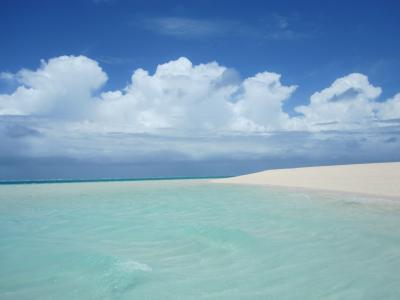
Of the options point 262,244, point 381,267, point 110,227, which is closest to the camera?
point 381,267

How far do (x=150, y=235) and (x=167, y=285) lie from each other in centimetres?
459

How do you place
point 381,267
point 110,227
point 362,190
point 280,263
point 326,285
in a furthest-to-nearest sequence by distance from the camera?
1. point 362,190
2. point 110,227
3. point 280,263
4. point 381,267
5. point 326,285

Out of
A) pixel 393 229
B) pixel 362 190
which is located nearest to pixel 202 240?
pixel 393 229

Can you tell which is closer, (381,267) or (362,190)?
(381,267)

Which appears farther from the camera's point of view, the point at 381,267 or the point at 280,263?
the point at 280,263

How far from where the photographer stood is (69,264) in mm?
6969

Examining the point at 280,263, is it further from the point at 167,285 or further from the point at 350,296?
the point at 167,285

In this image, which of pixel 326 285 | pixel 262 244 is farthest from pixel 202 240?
pixel 326 285

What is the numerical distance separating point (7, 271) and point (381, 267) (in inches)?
308

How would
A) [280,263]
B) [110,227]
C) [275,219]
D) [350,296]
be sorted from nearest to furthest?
[350,296] → [280,263] → [110,227] → [275,219]

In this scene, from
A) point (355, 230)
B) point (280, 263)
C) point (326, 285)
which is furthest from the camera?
point (355, 230)

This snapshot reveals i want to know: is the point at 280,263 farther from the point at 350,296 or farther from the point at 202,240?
the point at 202,240

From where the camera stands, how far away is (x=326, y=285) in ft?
17.9

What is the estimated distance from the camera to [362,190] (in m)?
27.0
